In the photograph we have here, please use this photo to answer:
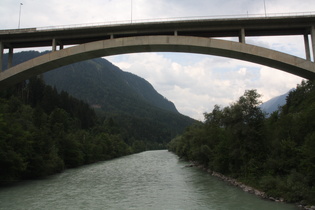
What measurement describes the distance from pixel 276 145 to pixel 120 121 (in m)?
114

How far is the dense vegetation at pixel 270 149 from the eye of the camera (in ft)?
42.2

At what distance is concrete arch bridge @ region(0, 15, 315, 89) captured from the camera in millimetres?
15938

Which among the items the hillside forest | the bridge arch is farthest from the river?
the bridge arch

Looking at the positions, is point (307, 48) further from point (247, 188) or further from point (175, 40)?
point (247, 188)

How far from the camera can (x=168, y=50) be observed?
58.4ft

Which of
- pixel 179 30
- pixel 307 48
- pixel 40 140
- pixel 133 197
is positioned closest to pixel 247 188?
pixel 133 197

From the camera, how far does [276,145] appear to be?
16.6 m

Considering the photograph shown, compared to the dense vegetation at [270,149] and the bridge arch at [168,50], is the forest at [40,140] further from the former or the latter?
the dense vegetation at [270,149]

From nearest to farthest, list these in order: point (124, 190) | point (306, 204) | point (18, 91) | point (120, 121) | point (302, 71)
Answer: point (306, 204)
point (302, 71)
point (124, 190)
point (18, 91)
point (120, 121)

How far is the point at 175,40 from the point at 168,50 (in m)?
1.41

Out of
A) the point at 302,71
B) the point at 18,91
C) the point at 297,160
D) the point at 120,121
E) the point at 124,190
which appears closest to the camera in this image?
the point at 297,160

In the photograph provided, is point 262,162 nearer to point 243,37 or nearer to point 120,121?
point 243,37

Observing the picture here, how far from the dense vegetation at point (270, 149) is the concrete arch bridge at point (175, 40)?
129 inches

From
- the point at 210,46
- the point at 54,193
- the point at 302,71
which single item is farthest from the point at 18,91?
the point at 302,71
